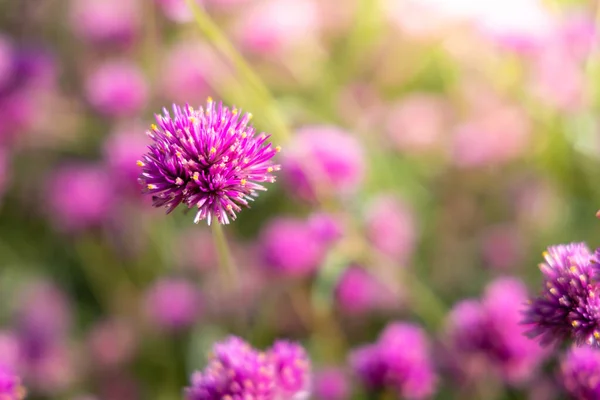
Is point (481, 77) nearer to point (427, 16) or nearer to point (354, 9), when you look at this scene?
point (427, 16)

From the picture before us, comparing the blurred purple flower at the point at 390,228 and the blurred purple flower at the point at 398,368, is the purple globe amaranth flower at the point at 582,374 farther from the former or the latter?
the blurred purple flower at the point at 390,228

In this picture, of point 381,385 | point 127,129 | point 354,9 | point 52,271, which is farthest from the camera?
point 354,9

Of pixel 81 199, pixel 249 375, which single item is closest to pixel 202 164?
pixel 249 375

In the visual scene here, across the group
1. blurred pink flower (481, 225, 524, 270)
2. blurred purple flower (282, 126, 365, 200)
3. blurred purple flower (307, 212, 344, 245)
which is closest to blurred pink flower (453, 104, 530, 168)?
blurred pink flower (481, 225, 524, 270)

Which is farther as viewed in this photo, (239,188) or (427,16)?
(427,16)

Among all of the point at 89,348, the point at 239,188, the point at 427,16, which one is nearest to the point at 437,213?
the point at 427,16

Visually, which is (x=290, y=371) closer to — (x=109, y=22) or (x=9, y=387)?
(x=9, y=387)

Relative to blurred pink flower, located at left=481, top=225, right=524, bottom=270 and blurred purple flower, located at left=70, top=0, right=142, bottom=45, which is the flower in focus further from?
blurred purple flower, located at left=70, top=0, right=142, bottom=45
